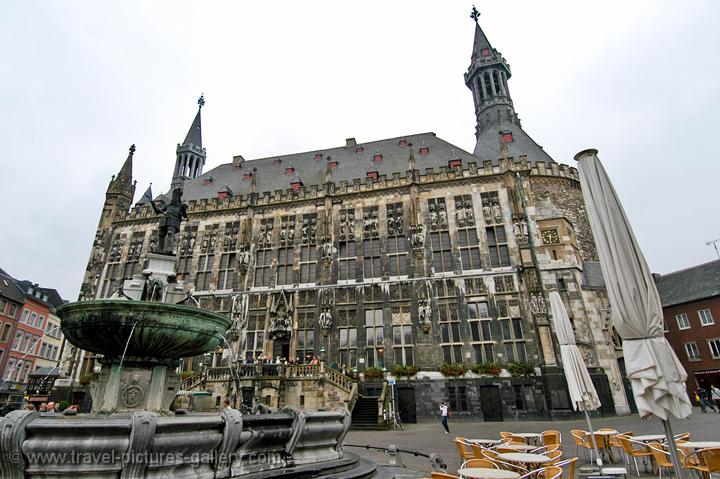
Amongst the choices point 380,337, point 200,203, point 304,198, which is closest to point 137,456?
point 380,337

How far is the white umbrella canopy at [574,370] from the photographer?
8805 millimetres

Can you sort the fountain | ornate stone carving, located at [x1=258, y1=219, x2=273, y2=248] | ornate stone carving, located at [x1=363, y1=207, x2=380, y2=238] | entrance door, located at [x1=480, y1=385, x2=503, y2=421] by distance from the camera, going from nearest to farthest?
the fountain
entrance door, located at [x1=480, y1=385, x2=503, y2=421]
ornate stone carving, located at [x1=363, y1=207, x2=380, y2=238]
ornate stone carving, located at [x1=258, y1=219, x2=273, y2=248]

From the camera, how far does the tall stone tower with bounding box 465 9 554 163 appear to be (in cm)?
3019

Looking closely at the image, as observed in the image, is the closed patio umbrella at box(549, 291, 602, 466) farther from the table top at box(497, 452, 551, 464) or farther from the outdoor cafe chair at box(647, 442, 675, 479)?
the table top at box(497, 452, 551, 464)

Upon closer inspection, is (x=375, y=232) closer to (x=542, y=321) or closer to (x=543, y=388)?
(x=542, y=321)

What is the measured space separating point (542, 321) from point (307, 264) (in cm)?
1539

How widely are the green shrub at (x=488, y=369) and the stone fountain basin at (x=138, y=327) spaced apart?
56.3 feet

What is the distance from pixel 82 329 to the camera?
6574 millimetres

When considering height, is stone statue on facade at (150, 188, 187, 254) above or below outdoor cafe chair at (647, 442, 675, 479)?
above

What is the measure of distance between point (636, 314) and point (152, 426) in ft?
20.2

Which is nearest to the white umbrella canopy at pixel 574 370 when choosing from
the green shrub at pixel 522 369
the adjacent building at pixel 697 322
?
the green shrub at pixel 522 369

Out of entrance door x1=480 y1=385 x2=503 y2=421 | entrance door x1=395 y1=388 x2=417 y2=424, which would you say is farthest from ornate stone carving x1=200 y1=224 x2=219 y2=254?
entrance door x1=480 y1=385 x2=503 y2=421

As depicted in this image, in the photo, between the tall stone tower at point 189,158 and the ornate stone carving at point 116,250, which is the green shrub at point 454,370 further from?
the tall stone tower at point 189,158

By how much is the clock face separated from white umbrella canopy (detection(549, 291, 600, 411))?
14.2 meters
